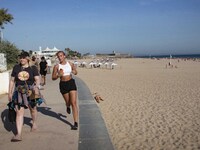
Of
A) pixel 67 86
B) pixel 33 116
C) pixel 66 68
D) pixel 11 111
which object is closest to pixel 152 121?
pixel 67 86

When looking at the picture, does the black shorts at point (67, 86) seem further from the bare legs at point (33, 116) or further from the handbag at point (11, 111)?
the handbag at point (11, 111)

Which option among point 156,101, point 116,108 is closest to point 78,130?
point 116,108

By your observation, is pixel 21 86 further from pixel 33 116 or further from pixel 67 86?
pixel 67 86

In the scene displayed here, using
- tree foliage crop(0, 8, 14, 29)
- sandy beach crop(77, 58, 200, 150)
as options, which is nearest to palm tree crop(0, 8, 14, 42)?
tree foliage crop(0, 8, 14, 29)

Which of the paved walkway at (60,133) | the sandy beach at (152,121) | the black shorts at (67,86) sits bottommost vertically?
the sandy beach at (152,121)

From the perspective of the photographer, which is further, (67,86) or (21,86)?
(67,86)

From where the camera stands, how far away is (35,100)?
5414 millimetres

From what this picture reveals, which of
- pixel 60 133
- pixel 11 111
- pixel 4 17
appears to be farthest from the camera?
pixel 4 17

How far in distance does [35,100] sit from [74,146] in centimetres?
119

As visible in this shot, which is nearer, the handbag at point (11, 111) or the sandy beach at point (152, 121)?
the handbag at point (11, 111)

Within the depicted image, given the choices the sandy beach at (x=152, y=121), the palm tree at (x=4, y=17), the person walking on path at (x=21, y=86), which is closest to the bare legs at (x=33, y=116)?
the person walking on path at (x=21, y=86)

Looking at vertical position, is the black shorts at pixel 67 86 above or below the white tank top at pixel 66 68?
below

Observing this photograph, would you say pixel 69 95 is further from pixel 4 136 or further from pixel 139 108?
pixel 139 108

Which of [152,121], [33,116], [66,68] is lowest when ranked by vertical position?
[152,121]
